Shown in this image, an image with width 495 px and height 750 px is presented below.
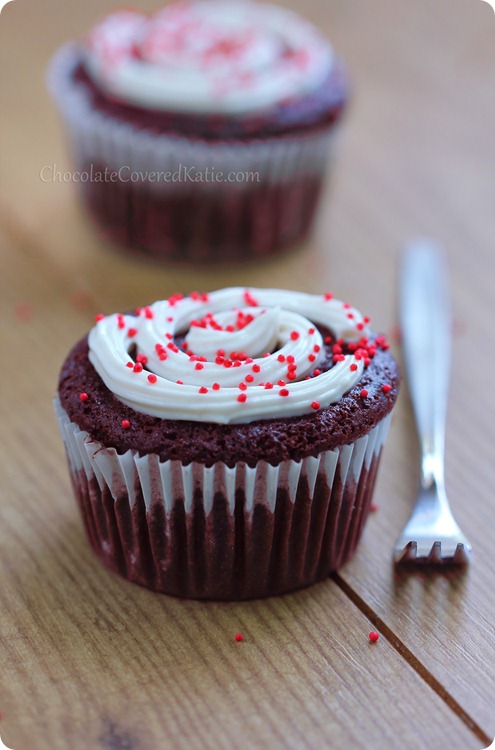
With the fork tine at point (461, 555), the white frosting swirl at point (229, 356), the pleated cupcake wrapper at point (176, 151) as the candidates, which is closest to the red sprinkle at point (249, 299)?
the white frosting swirl at point (229, 356)

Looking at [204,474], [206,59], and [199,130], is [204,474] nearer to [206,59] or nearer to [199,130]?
[199,130]

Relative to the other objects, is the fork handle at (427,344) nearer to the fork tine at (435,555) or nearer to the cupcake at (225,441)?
the fork tine at (435,555)

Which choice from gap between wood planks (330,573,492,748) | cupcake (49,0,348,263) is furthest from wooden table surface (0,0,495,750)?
cupcake (49,0,348,263)

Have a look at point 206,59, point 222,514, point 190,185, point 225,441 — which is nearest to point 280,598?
point 222,514

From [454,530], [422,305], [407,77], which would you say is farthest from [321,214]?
[454,530]

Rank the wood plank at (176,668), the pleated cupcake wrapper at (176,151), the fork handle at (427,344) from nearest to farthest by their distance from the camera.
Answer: the wood plank at (176,668)
the fork handle at (427,344)
the pleated cupcake wrapper at (176,151)

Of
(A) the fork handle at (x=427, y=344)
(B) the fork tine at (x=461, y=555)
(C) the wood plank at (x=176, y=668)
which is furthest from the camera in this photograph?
(A) the fork handle at (x=427, y=344)
